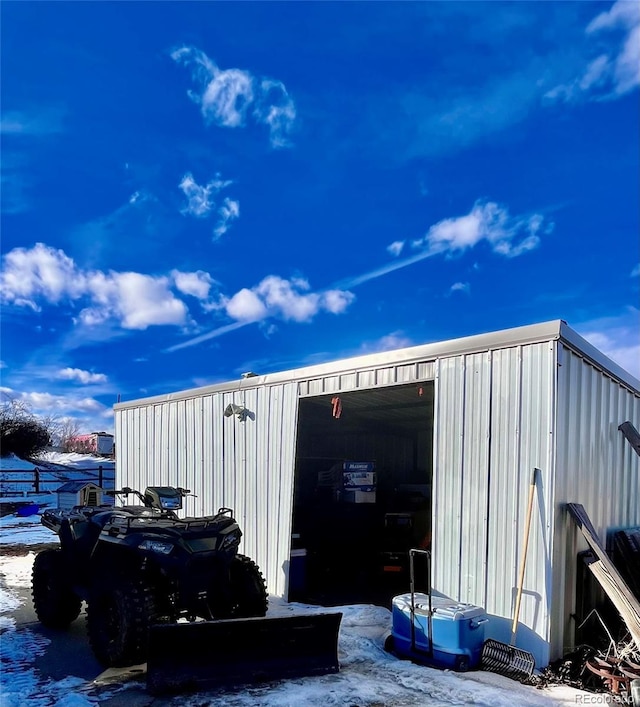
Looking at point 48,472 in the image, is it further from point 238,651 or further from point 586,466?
point 586,466

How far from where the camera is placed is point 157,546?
16.2 ft

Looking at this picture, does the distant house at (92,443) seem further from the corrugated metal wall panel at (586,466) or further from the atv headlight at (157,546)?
the corrugated metal wall panel at (586,466)

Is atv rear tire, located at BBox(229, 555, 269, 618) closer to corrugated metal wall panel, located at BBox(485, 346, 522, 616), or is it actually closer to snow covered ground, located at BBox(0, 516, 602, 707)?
snow covered ground, located at BBox(0, 516, 602, 707)

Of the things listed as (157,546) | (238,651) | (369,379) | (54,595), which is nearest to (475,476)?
(369,379)

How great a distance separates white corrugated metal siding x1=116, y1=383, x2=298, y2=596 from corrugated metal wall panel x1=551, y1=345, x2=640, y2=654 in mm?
3436

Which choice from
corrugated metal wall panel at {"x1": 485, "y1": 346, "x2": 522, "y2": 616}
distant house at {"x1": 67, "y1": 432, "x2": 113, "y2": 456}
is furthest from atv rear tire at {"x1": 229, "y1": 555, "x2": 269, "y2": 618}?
distant house at {"x1": 67, "y1": 432, "x2": 113, "y2": 456}

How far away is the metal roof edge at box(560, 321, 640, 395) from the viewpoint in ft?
17.9

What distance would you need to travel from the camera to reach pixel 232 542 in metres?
5.39

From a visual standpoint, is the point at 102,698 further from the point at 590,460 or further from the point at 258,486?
the point at 590,460

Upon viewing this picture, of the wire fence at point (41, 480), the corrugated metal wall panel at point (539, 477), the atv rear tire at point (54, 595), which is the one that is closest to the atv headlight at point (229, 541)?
the atv rear tire at point (54, 595)

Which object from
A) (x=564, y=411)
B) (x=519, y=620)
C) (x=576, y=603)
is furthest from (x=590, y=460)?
(x=519, y=620)

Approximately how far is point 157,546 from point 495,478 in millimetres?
3165

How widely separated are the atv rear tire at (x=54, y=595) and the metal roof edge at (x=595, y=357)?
17.5 feet

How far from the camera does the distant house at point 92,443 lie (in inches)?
1198
